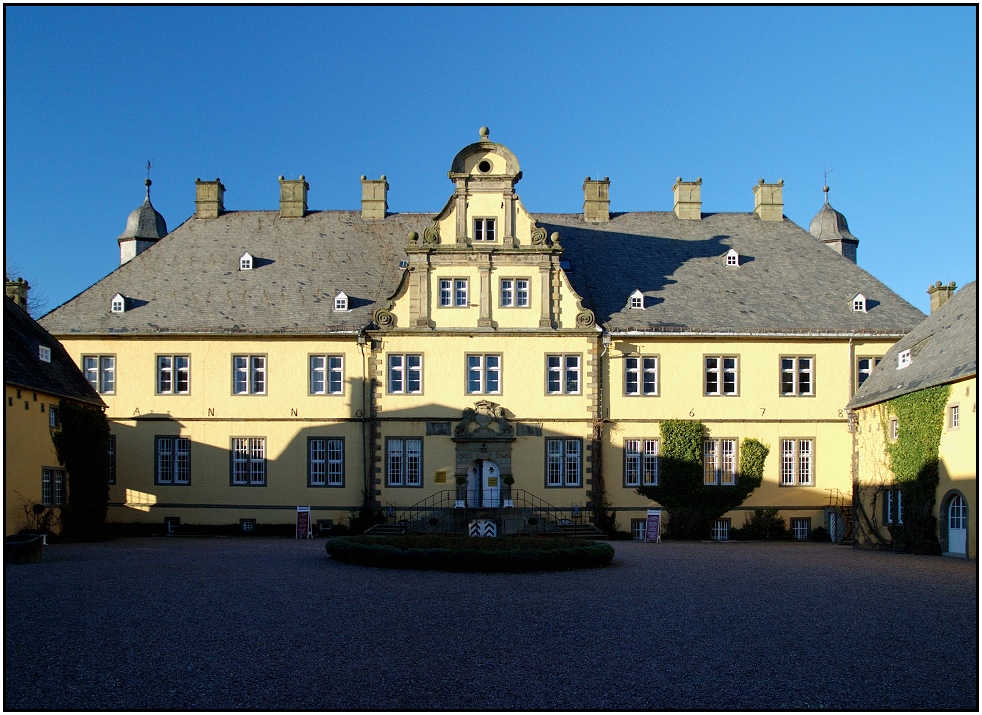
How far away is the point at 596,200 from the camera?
40000 mm

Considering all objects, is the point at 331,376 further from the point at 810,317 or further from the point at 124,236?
the point at 124,236

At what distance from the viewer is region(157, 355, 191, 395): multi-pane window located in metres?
34.4

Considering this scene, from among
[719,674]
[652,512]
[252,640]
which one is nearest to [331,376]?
[652,512]

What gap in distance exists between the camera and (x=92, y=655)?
1196 cm

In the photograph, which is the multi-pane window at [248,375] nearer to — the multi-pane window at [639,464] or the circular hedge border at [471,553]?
the circular hedge border at [471,553]

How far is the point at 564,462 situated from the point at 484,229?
8569mm

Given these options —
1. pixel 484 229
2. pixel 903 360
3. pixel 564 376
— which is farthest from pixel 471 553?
pixel 903 360

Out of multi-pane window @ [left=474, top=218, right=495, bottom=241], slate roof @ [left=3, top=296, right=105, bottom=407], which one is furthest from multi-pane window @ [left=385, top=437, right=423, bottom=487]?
slate roof @ [left=3, top=296, right=105, bottom=407]

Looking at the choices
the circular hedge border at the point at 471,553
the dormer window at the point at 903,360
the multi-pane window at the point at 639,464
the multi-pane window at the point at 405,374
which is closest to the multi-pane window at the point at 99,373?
the multi-pane window at the point at 405,374

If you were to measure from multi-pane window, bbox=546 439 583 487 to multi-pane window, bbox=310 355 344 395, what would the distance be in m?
7.60

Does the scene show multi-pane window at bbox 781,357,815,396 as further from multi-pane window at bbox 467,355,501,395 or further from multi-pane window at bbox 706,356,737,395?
multi-pane window at bbox 467,355,501,395

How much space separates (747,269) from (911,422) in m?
11.0

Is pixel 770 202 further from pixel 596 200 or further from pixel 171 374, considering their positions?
pixel 171 374

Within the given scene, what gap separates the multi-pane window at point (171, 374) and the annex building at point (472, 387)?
7 cm
